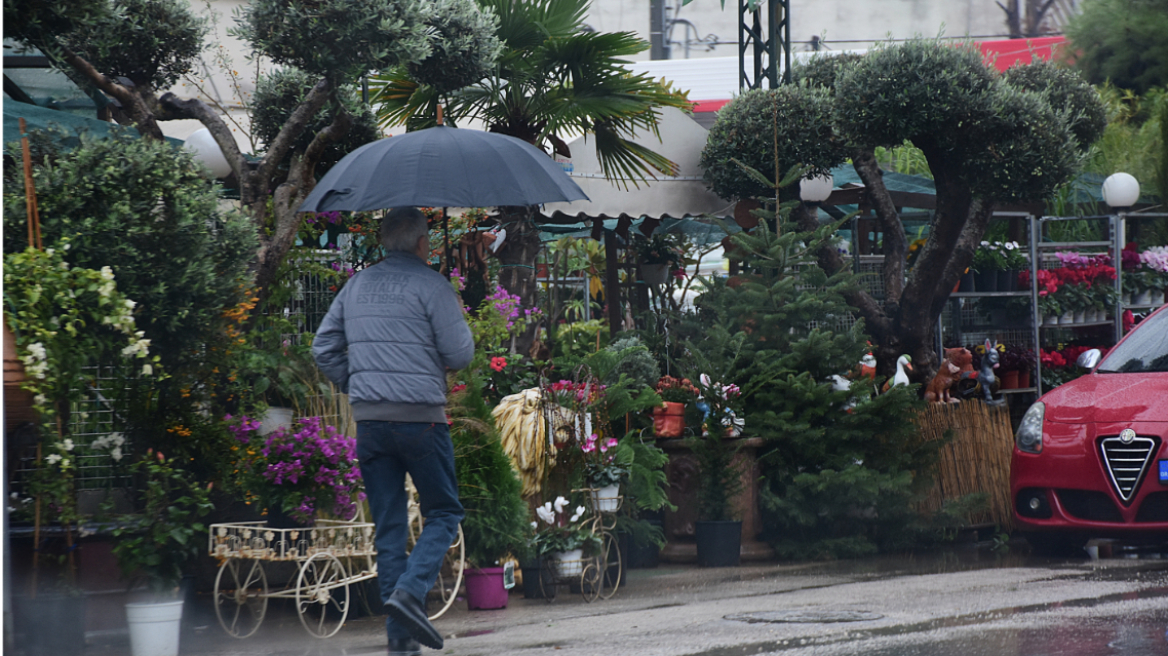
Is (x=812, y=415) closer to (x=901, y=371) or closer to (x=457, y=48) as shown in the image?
(x=901, y=371)

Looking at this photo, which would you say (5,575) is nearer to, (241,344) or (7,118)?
(241,344)

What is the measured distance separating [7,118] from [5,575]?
2888 mm

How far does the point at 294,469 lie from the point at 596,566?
196cm

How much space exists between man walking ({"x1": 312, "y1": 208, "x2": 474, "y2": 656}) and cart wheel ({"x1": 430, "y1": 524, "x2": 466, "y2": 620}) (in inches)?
41.4

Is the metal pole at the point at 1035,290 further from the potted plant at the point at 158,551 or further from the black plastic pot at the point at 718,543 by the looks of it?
the potted plant at the point at 158,551

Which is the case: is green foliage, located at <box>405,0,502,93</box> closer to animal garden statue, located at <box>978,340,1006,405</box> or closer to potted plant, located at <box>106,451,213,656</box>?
potted plant, located at <box>106,451,213,656</box>

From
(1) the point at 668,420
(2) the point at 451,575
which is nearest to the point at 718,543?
(1) the point at 668,420

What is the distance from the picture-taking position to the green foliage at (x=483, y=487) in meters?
6.64

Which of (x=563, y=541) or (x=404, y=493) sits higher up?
(x=404, y=493)

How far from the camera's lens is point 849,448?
834 cm

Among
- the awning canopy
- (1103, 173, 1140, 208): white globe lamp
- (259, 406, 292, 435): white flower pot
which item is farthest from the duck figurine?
(259, 406, 292, 435): white flower pot

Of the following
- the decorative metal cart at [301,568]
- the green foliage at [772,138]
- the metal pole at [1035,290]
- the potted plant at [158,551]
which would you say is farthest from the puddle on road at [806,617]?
the metal pole at [1035,290]

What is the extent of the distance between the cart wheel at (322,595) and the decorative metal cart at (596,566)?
1248 mm

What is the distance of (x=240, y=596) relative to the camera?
6086 millimetres
